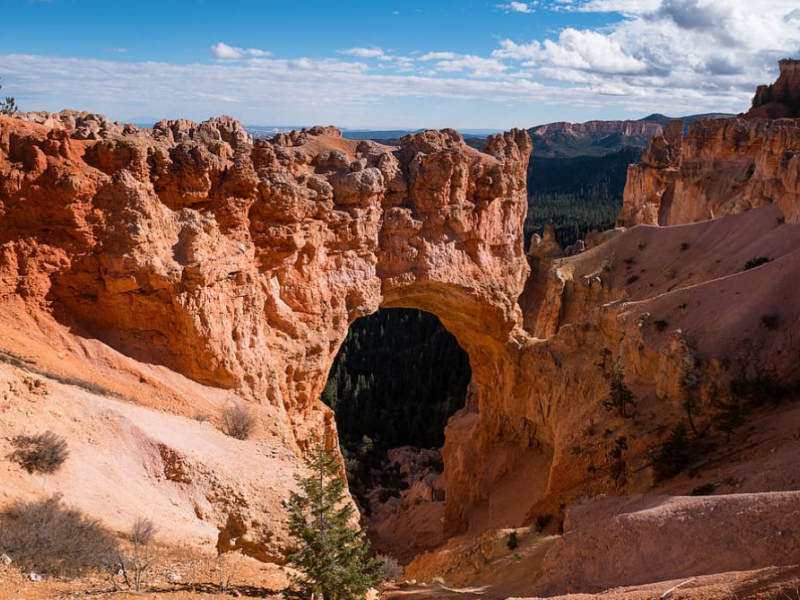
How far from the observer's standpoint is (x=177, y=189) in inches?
611

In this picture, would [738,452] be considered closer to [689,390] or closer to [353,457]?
[689,390]

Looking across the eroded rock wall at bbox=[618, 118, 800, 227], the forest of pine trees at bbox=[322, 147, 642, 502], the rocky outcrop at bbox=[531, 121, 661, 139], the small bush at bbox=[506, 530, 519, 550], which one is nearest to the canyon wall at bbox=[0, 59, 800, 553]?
the small bush at bbox=[506, 530, 519, 550]

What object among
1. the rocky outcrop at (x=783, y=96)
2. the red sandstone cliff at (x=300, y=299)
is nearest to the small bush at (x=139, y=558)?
the red sandstone cliff at (x=300, y=299)

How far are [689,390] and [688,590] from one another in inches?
345

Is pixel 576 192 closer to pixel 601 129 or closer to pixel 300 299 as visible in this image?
pixel 601 129

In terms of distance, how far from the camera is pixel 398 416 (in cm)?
4184

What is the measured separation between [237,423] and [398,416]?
28.8 m

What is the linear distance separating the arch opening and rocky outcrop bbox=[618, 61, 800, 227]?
65.0ft

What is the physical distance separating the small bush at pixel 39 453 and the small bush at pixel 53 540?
0.58 meters

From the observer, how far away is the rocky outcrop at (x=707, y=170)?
3719cm

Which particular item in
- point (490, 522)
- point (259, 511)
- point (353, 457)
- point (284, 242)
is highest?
point (284, 242)

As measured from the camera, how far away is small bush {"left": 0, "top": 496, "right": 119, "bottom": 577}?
26.0 ft

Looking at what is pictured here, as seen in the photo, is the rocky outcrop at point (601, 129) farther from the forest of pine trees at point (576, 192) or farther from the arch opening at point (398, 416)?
the arch opening at point (398, 416)

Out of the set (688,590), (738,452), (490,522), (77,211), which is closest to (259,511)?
(688,590)
